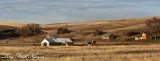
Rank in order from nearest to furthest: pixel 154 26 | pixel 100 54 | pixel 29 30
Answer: pixel 100 54 → pixel 154 26 → pixel 29 30

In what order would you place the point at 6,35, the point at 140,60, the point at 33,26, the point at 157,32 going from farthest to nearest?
the point at 33,26, the point at 6,35, the point at 157,32, the point at 140,60

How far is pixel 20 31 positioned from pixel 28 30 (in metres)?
3.04

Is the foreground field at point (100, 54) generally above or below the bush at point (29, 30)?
above

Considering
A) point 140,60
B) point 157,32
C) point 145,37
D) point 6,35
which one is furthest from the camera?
point 6,35

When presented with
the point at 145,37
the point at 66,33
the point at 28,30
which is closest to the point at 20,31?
the point at 28,30

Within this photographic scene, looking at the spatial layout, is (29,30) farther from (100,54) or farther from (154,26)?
(100,54)

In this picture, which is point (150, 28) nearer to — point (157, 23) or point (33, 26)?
point (157, 23)

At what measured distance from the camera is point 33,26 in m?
162

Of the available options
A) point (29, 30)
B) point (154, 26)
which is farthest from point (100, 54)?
point (29, 30)

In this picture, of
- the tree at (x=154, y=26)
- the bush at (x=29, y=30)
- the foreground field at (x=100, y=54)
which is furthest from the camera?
the bush at (x=29, y=30)

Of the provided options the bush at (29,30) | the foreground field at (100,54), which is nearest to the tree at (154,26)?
the bush at (29,30)

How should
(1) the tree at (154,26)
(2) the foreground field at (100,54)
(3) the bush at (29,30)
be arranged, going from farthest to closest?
1. (3) the bush at (29,30)
2. (1) the tree at (154,26)
3. (2) the foreground field at (100,54)

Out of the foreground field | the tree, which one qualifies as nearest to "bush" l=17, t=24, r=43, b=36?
the tree

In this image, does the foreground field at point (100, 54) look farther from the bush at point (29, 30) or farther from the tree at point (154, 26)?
the bush at point (29, 30)
